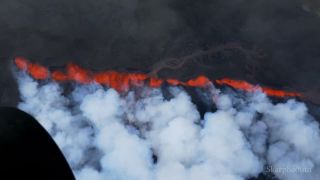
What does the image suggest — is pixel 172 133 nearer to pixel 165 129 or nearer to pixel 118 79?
pixel 165 129

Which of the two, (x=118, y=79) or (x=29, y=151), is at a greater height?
(x=118, y=79)

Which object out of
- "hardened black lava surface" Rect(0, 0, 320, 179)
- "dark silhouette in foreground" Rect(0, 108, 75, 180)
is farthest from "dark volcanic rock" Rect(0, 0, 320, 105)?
"dark silhouette in foreground" Rect(0, 108, 75, 180)

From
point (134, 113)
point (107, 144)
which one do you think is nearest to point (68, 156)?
point (107, 144)

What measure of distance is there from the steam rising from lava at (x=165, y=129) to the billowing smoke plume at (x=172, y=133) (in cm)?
1

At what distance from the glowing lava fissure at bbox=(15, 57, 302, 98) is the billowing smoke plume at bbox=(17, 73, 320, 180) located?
10 cm

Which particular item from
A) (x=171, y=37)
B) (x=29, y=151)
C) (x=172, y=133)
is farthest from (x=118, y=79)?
(x=29, y=151)

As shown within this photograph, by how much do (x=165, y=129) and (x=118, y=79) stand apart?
98 centimetres

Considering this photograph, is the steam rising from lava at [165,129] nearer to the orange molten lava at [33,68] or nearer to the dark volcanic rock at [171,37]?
the orange molten lava at [33,68]

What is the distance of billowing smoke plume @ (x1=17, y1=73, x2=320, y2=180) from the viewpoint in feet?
17.8

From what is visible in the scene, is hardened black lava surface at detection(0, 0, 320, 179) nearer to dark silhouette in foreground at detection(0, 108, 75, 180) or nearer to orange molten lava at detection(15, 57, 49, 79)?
orange molten lava at detection(15, 57, 49, 79)

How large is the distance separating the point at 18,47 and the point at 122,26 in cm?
144

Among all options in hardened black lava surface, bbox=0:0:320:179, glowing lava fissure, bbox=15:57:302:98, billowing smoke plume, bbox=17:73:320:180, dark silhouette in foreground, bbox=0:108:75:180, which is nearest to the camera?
dark silhouette in foreground, bbox=0:108:75:180

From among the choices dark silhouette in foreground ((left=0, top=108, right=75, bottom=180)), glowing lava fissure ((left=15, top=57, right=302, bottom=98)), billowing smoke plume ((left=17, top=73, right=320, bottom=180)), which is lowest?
dark silhouette in foreground ((left=0, top=108, right=75, bottom=180))

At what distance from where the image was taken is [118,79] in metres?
6.11
